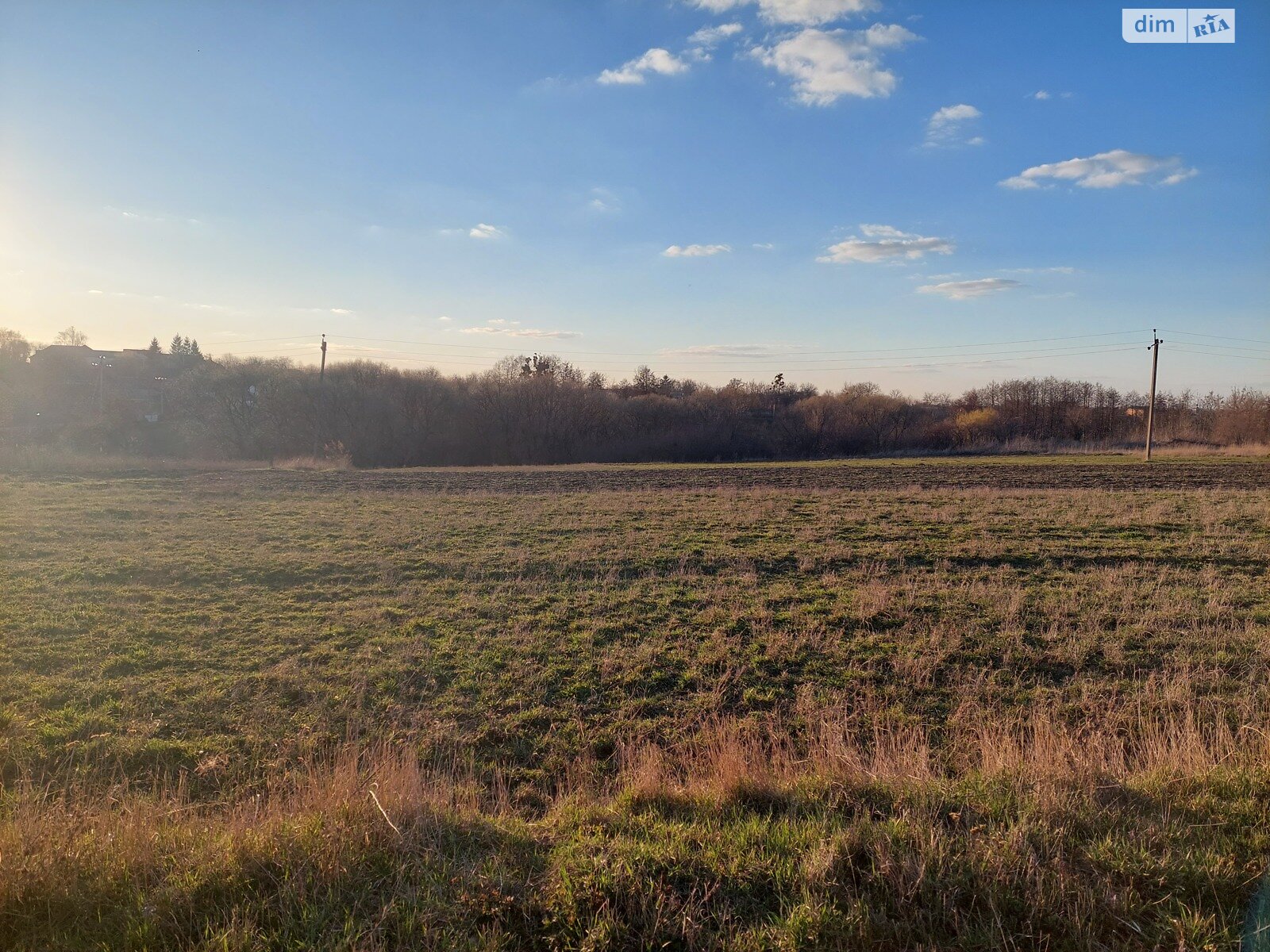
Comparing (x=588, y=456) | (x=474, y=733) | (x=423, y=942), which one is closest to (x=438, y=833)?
(x=423, y=942)

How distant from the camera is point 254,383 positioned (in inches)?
2729

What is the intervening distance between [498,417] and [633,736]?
67.1 metres

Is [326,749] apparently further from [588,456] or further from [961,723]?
[588,456]

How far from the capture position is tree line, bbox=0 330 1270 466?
6419cm

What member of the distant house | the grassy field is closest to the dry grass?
the grassy field

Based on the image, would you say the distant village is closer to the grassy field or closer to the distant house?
the distant house

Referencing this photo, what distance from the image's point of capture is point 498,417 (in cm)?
7238

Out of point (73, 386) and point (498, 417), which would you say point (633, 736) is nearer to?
point (498, 417)

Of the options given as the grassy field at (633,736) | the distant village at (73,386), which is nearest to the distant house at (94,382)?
the distant village at (73,386)

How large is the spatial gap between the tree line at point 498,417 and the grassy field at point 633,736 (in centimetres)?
4658

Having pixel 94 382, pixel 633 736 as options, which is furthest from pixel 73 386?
pixel 633 736

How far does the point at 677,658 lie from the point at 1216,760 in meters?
5.59

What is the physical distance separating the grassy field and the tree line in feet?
153

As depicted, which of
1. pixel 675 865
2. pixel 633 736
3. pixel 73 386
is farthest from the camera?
pixel 73 386
